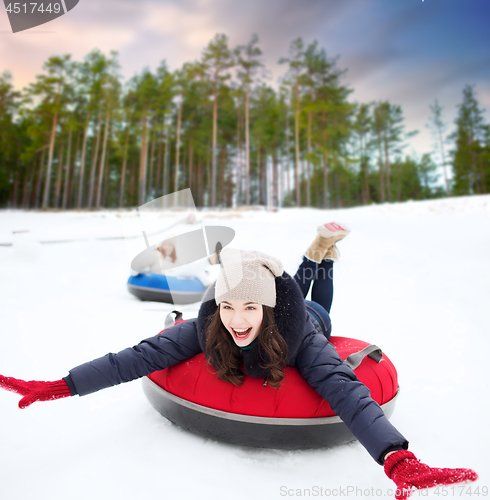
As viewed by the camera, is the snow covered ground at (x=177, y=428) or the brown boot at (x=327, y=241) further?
the brown boot at (x=327, y=241)

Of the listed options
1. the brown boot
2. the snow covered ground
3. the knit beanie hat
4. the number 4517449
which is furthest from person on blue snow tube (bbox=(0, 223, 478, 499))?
the number 4517449

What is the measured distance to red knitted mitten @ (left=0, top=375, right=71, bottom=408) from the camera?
1.54 metres

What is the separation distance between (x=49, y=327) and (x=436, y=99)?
3364 cm

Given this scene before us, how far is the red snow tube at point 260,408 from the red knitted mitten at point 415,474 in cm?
40

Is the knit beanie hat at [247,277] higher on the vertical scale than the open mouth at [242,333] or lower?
higher

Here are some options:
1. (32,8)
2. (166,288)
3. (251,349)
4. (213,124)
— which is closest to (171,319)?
(251,349)

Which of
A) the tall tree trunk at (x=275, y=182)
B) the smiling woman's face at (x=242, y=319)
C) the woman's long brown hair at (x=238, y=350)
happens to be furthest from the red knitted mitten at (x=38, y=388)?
the tall tree trunk at (x=275, y=182)

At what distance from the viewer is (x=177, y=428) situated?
71.6 inches

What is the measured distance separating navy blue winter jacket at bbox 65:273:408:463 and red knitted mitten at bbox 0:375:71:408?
0.17 feet

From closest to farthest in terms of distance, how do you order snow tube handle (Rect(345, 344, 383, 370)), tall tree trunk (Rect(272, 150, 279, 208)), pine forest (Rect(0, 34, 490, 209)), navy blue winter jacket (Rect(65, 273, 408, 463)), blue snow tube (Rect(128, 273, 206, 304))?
navy blue winter jacket (Rect(65, 273, 408, 463)) → snow tube handle (Rect(345, 344, 383, 370)) → blue snow tube (Rect(128, 273, 206, 304)) → pine forest (Rect(0, 34, 490, 209)) → tall tree trunk (Rect(272, 150, 279, 208))

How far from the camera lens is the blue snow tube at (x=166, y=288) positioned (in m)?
4.60

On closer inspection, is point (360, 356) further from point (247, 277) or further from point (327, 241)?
point (327, 241)

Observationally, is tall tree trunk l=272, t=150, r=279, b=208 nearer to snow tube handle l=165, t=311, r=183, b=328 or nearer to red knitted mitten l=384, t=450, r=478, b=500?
snow tube handle l=165, t=311, r=183, b=328

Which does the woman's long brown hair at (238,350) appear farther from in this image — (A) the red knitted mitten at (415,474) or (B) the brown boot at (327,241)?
(B) the brown boot at (327,241)
